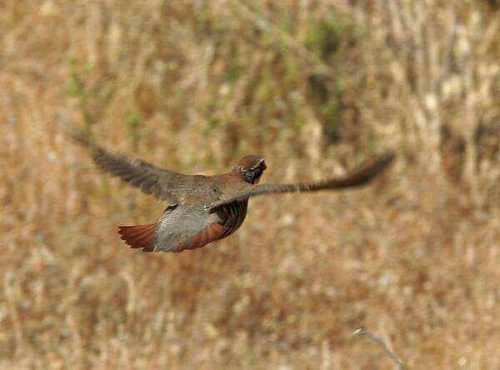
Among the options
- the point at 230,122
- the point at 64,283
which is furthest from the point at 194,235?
the point at 230,122

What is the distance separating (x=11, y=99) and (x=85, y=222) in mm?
1096

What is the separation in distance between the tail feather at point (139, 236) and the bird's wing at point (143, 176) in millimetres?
296

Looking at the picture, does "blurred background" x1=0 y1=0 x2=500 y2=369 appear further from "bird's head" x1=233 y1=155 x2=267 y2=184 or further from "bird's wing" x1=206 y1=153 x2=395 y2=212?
"bird's wing" x1=206 y1=153 x2=395 y2=212

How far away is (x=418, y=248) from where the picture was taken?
21.4ft

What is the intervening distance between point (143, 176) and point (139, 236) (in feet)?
1.37

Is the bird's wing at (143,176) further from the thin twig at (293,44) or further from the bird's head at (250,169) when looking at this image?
the thin twig at (293,44)

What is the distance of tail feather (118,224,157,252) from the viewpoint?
3.49 m

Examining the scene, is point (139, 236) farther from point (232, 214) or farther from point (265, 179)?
point (265, 179)

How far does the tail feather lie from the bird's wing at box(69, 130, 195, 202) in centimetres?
30

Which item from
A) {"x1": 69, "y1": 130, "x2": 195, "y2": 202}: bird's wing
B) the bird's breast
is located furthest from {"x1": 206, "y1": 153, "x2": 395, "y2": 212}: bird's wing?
{"x1": 69, "y1": 130, "x2": 195, "y2": 202}: bird's wing

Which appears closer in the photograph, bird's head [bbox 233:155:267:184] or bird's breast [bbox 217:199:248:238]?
bird's breast [bbox 217:199:248:238]

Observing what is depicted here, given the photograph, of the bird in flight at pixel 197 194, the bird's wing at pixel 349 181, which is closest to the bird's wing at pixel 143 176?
the bird in flight at pixel 197 194

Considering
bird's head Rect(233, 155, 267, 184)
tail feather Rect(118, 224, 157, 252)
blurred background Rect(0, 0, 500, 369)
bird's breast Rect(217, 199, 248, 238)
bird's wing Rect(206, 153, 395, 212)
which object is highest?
bird's wing Rect(206, 153, 395, 212)

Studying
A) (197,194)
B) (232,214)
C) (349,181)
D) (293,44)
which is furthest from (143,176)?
(293,44)
